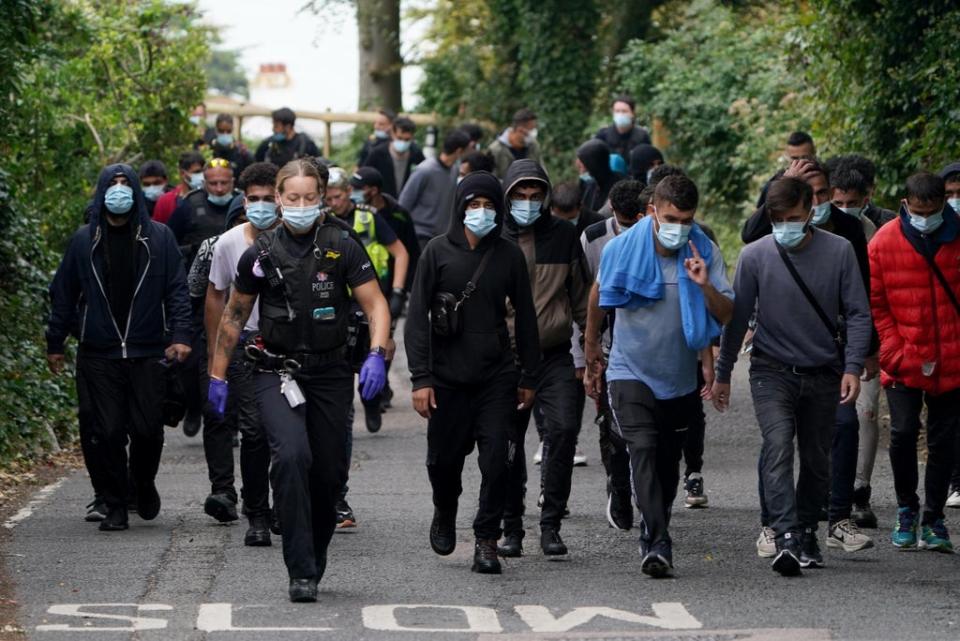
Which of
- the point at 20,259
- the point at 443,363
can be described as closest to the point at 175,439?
the point at 20,259

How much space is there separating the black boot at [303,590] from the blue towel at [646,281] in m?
2.01

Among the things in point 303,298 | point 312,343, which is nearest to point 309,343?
point 312,343

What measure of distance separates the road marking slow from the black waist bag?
10.4 ft

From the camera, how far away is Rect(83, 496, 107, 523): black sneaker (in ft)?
37.0

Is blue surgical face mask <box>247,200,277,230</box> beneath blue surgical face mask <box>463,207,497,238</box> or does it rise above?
beneath

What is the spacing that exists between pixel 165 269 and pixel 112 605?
306cm

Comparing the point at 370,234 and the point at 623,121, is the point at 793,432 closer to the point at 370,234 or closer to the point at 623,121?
the point at 370,234

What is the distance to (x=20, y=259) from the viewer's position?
15.6 m

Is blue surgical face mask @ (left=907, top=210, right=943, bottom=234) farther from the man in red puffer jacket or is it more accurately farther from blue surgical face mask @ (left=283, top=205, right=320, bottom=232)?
blue surgical face mask @ (left=283, top=205, right=320, bottom=232)

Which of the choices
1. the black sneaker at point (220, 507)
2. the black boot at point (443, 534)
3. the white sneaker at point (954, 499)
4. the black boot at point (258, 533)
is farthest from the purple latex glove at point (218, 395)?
the white sneaker at point (954, 499)

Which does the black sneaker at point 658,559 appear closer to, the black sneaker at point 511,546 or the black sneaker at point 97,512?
the black sneaker at point 511,546

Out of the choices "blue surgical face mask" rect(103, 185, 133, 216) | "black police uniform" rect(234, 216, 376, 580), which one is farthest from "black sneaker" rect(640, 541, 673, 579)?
"blue surgical face mask" rect(103, 185, 133, 216)

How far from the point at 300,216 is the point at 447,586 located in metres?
1.88

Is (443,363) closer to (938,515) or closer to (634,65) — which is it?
(938,515)
